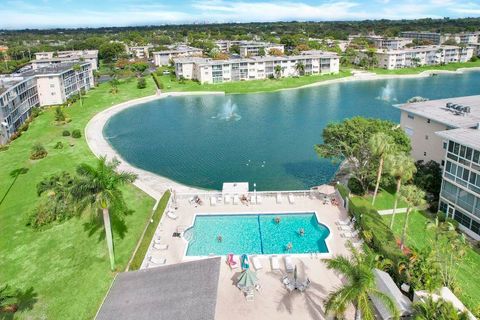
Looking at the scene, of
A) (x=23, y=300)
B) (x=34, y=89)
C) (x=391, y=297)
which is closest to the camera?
(x=391, y=297)

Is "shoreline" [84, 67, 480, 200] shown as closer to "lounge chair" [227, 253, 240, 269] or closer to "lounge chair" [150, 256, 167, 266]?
"lounge chair" [150, 256, 167, 266]

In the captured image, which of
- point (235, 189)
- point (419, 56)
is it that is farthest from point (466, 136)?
point (419, 56)

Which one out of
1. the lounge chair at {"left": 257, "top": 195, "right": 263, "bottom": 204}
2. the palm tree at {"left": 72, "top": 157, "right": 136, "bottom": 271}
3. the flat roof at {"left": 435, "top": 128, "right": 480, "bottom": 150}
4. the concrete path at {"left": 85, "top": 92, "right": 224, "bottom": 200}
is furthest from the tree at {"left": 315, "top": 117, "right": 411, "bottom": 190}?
the palm tree at {"left": 72, "top": 157, "right": 136, "bottom": 271}

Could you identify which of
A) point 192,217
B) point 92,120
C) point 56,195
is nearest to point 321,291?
point 192,217

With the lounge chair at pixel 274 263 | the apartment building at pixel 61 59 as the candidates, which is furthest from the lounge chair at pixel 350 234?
the apartment building at pixel 61 59

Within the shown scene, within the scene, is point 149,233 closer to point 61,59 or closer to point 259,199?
point 259,199
